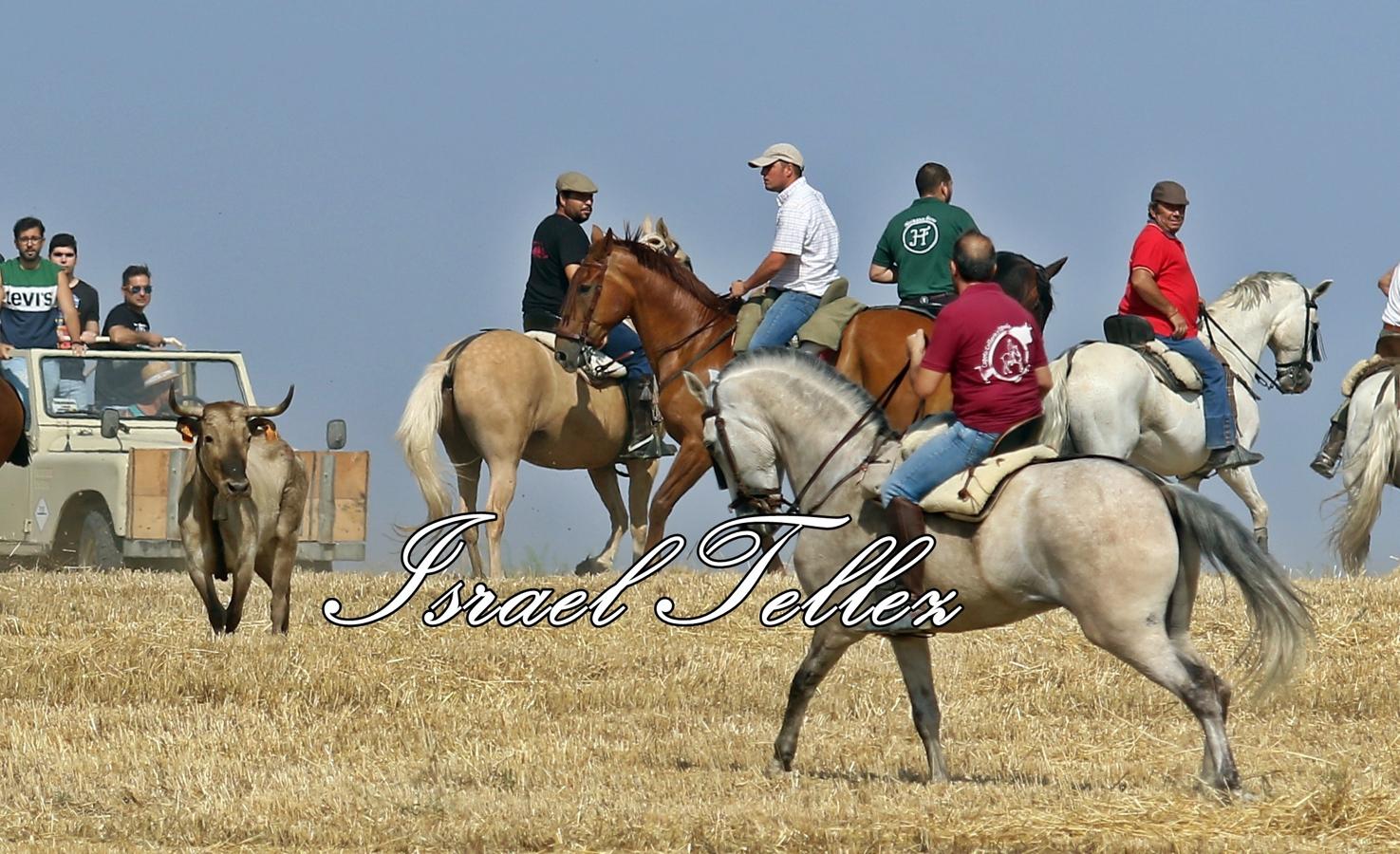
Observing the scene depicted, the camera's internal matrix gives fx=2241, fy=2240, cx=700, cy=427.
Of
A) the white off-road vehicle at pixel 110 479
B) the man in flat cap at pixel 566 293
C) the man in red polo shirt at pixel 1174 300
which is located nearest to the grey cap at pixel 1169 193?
the man in red polo shirt at pixel 1174 300

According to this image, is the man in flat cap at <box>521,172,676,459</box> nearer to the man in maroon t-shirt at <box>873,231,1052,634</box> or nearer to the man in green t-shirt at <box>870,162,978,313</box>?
the man in green t-shirt at <box>870,162,978,313</box>

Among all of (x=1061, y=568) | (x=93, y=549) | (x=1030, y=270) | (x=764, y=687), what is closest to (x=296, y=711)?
(x=764, y=687)

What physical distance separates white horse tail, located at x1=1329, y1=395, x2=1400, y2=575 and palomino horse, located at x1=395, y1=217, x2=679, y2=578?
18.7ft

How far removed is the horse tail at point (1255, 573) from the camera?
932 cm

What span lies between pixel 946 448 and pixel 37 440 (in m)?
12.5

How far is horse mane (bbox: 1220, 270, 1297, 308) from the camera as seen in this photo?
1770cm

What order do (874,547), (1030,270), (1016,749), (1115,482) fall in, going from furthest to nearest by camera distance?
(1030,270) → (1016,749) → (874,547) → (1115,482)

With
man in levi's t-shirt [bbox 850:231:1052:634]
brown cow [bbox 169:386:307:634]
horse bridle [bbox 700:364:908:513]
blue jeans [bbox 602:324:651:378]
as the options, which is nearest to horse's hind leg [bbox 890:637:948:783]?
man in levi's t-shirt [bbox 850:231:1052:634]

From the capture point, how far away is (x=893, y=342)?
15086 mm

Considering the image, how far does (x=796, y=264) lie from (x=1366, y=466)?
490 cm

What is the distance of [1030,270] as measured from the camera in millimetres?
15250

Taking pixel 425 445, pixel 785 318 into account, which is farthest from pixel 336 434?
pixel 785 318

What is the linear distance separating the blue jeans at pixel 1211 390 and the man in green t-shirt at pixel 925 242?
178 cm

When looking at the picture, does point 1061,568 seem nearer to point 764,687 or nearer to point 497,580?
point 764,687
